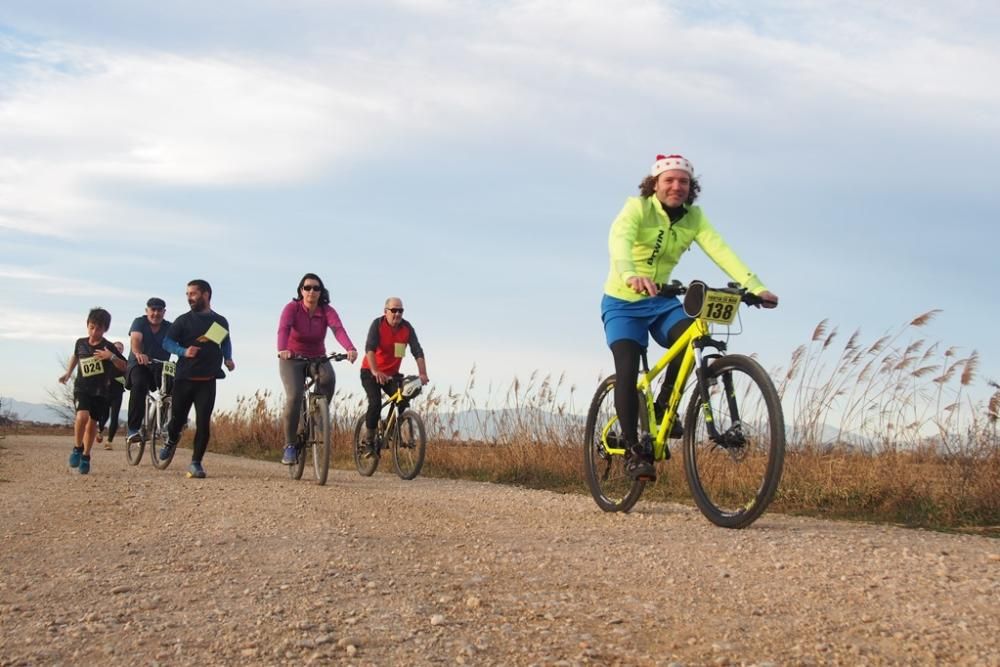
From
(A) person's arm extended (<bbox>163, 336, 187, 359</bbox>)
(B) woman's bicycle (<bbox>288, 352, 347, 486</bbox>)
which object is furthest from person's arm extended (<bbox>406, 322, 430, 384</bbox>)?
(A) person's arm extended (<bbox>163, 336, 187, 359</bbox>)

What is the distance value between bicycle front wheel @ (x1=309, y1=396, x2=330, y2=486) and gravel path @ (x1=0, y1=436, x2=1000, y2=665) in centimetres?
298

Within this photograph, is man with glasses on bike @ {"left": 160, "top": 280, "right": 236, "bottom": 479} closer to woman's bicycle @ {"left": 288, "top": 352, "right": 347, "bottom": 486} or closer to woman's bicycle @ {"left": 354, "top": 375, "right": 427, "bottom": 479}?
woman's bicycle @ {"left": 288, "top": 352, "right": 347, "bottom": 486}

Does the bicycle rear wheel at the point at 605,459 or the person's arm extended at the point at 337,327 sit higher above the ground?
the person's arm extended at the point at 337,327

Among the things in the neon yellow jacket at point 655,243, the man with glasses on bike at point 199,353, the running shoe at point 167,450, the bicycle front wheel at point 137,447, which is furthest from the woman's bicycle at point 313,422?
the neon yellow jacket at point 655,243

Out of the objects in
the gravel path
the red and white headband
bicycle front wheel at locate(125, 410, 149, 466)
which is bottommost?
the gravel path

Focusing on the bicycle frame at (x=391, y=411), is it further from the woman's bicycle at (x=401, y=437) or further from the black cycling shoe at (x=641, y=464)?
the black cycling shoe at (x=641, y=464)

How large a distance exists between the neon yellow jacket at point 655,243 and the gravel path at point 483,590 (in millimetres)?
1503

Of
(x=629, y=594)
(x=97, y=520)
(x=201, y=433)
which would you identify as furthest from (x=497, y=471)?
(x=629, y=594)

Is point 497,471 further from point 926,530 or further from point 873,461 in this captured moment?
point 926,530

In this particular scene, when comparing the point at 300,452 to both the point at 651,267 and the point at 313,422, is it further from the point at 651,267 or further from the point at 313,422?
the point at 651,267

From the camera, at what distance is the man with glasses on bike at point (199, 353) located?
10.8 m

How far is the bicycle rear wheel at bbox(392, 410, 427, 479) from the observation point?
36.6 ft

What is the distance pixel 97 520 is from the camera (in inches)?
257

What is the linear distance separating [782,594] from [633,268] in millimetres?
2579
